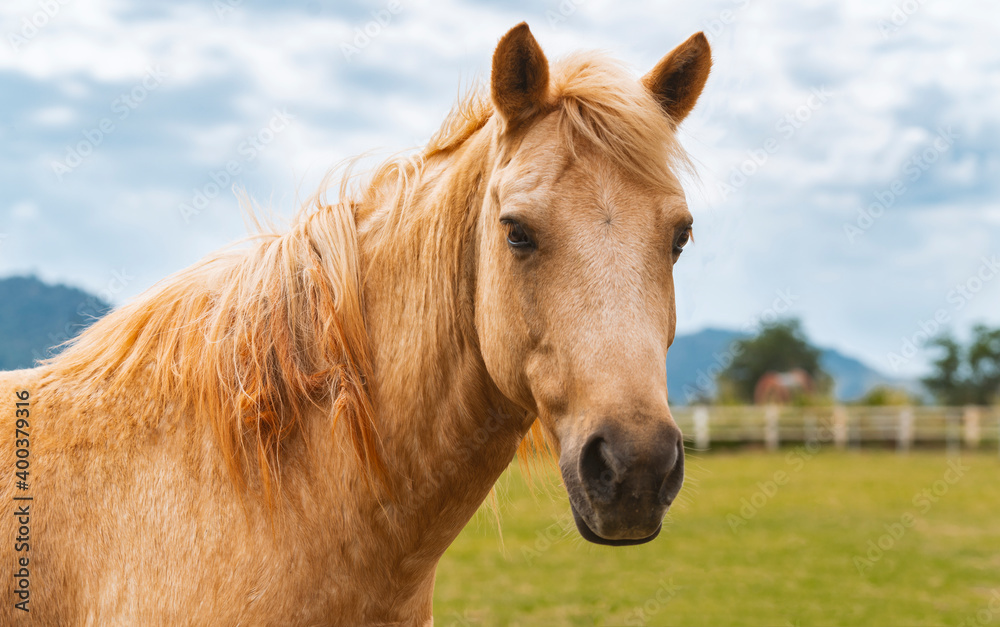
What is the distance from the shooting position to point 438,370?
93.7 inches

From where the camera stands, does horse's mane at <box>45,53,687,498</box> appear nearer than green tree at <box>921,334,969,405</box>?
Yes

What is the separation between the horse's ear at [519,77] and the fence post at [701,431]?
23.4 metres

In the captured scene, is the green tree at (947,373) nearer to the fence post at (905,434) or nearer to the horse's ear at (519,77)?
the fence post at (905,434)

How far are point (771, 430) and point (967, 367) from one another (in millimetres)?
29256

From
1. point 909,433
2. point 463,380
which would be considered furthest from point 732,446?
point 463,380

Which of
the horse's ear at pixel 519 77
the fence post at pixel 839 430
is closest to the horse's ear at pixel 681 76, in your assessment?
the horse's ear at pixel 519 77

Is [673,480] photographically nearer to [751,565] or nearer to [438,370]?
[438,370]

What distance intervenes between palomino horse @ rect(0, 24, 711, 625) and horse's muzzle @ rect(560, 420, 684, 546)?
0.4 inches

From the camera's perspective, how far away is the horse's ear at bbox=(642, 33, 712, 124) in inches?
99.2

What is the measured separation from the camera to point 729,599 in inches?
306

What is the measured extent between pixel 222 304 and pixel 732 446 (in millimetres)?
25053

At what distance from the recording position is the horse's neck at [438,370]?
2371 millimetres

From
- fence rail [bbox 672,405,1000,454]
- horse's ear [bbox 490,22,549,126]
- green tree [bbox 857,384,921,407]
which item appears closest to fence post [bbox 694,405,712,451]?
fence rail [bbox 672,405,1000,454]

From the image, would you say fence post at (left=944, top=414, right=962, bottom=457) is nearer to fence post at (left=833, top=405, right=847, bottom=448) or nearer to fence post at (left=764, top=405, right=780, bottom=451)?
fence post at (left=833, top=405, right=847, bottom=448)
